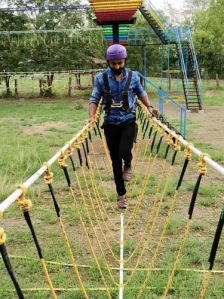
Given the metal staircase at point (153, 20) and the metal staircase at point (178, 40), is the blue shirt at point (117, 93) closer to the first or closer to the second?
the metal staircase at point (178, 40)

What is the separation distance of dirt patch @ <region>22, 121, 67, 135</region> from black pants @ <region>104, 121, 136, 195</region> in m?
6.60

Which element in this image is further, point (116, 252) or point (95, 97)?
point (95, 97)

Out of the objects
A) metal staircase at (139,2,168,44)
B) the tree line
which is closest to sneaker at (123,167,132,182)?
metal staircase at (139,2,168,44)

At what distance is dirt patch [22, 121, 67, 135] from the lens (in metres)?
10.4

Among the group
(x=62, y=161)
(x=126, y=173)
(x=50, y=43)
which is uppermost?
(x=50, y=43)

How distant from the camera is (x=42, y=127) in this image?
1111 centimetres

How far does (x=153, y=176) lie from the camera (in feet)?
19.6

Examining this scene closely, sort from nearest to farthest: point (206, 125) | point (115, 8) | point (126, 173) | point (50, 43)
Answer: point (126, 173), point (115, 8), point (206, 125), point (50, 43)

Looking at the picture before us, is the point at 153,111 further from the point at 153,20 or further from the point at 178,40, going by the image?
the point at 153,20

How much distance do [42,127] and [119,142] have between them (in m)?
7.51

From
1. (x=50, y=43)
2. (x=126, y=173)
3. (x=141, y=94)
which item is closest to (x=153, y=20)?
(x=50, y=43)

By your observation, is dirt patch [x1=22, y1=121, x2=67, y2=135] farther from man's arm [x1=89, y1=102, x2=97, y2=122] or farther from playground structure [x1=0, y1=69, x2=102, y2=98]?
man's arm [x1=89, y1=102, x2=97, y2=122]

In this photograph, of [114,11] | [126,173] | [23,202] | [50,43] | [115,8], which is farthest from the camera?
[50,43]

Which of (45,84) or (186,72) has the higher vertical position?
(186,72)
